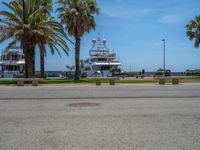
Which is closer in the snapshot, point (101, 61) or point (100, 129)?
point (100, 129)

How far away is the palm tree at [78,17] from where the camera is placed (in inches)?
1663

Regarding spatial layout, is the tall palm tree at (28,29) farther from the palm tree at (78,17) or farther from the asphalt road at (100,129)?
A: the asphalt road at (100,129)

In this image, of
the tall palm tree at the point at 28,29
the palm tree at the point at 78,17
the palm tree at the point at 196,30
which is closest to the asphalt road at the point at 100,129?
the tall palm tree at the point at 28,29

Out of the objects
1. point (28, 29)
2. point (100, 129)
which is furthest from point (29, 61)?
point (100, 129)

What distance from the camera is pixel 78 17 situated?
42.2 metres

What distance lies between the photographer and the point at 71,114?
9602 mm

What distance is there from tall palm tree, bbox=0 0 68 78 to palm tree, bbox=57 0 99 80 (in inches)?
317

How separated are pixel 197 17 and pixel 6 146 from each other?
179 ft

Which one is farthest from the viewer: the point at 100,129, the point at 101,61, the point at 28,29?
the point at 101,61

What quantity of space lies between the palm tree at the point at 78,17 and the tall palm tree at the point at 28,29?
8.04 meters

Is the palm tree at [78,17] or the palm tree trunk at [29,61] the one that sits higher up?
the palm tree at [78,17]

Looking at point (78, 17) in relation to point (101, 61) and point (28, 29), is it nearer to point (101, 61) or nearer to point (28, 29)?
point (28, 29)

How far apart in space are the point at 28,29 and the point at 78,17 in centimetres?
1177

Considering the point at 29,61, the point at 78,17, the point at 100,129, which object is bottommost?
the point at 100,129
